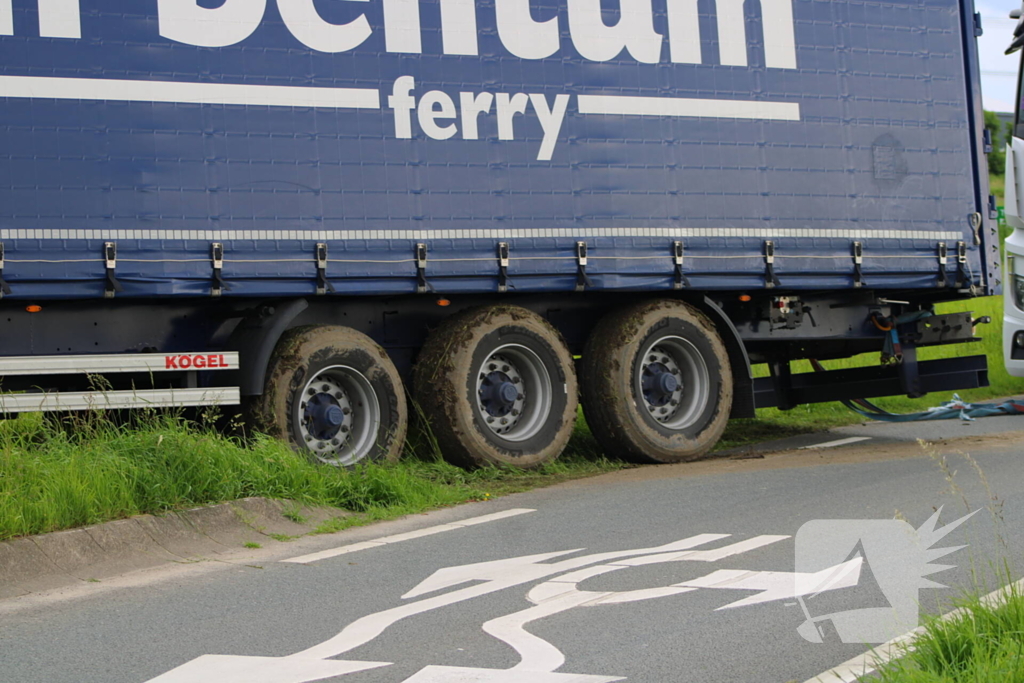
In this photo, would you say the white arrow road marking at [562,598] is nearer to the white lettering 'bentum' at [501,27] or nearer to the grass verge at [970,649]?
the grass verge at [970,649]

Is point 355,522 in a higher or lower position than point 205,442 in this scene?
lower

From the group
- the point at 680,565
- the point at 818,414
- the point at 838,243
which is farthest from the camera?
the point at 818,414

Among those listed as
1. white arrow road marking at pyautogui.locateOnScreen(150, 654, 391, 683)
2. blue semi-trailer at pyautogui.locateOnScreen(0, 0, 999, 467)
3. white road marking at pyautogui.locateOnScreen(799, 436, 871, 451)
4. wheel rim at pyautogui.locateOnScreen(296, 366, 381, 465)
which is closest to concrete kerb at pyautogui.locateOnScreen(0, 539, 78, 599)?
white arrow road marking at pyautogui.locateOnScreen(150, 654, 391, 683)

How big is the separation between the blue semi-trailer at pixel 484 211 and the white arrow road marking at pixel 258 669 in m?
4.15

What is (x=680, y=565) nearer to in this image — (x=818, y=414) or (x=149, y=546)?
(x=149, y=546)

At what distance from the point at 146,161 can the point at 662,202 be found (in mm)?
4308

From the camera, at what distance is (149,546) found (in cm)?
683

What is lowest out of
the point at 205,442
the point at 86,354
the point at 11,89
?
the point at 205,442

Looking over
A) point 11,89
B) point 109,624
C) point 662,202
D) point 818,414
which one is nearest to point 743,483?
point 662,202

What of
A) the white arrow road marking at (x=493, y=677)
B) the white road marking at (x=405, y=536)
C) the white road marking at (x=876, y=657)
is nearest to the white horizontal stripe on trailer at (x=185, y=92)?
the white road marking at (x=405, y=536)

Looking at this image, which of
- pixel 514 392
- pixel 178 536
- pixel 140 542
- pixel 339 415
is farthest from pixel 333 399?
pixel 140 542

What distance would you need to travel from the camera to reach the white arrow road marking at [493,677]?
442 centimetres

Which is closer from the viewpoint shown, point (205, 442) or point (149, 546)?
point (149, 546)

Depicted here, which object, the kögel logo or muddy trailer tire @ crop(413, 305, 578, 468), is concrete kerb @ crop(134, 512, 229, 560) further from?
muddy trailer tire @ crop(413, 305, 578, 468)
